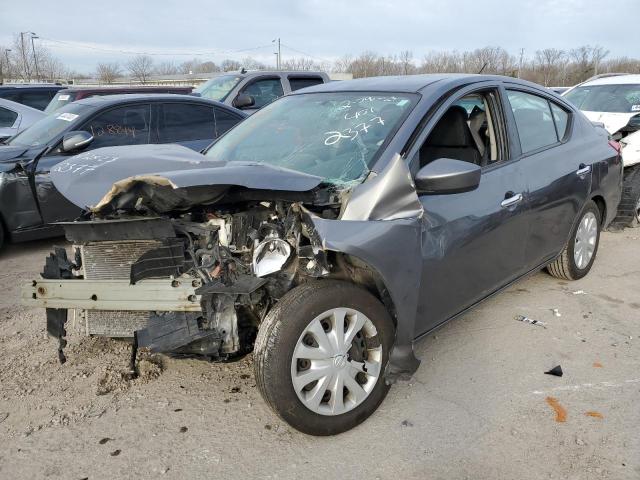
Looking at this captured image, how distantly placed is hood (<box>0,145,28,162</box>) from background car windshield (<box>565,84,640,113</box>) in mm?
7488

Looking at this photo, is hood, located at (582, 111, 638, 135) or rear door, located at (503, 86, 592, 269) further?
hood, located at (582, 111, 638, 135)

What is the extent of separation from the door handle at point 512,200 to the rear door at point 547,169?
0.14 meters

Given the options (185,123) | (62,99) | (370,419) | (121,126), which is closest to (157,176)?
(370,419)

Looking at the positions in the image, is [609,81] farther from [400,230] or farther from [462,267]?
[400,230]

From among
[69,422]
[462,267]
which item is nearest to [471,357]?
[462,267]

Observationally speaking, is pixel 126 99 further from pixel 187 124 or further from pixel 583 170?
pixel 583 170

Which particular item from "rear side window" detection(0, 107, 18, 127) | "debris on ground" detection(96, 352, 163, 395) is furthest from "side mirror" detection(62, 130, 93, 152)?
"rear side window" detection(0, 107, 18, 127)

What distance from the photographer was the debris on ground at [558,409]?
9.22 ft

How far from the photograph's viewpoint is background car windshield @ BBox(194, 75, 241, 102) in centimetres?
986

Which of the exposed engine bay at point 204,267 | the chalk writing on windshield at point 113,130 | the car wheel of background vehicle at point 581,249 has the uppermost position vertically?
the chalk writing on windshield at point 113,130

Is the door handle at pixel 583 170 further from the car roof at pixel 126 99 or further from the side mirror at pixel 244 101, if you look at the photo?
the side mirror at pixel 244 101

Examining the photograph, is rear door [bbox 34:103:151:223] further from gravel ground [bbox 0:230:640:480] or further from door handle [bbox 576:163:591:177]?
door handle [bbox 576:163:591:177]

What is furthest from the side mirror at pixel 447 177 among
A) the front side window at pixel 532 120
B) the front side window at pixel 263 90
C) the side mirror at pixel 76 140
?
the front side window at pixel 263 90

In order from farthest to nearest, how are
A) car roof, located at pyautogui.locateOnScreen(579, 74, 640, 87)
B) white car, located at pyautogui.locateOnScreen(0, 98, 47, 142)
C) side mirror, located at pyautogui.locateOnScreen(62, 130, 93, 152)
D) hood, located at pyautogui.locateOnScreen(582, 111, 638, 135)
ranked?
white car, located at pyautogui.locateOnScreen(0, 98, 47, 142) → car roof, located at pyautogui.locateOnScreen(579, 74, 640, 87) → hood, located at pyautogui.locateOnScreen(582, 111, 638, 135) → side mirror, located at pyautogui.locateOnScreen(62, 130, 93, 152)
